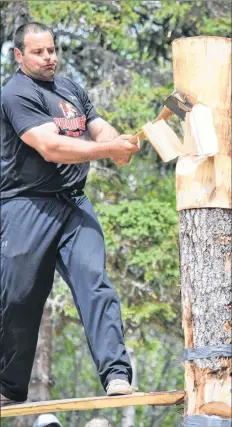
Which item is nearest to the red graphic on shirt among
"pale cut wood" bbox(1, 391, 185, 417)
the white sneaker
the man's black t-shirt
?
the man's black t-shirt

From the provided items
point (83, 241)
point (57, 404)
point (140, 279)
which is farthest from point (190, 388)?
point (140, 279)

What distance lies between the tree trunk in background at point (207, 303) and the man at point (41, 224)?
0.52 metres

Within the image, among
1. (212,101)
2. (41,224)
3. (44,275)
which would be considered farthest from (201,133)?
(44,275)

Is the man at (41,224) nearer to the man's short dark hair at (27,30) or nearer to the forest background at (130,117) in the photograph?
the man's short dark hair at (27,30)

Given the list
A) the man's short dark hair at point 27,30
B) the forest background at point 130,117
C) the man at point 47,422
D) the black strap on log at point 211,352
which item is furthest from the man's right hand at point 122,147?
the forest background at point 130,117

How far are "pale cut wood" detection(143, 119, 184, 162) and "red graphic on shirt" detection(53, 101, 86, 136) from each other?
1.93 feet

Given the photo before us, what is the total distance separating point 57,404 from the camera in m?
5.12

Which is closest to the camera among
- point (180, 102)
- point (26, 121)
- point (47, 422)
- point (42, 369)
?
point (180, 102)

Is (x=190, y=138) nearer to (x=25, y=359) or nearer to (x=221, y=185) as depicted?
(x=221, y=185)

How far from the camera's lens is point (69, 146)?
5.41 m

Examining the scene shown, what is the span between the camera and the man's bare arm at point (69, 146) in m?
5.36

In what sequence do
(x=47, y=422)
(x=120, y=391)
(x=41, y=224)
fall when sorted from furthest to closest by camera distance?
1. (x=47, y=422)
2. (x=41, y=224)
3. (x=120, y=391)

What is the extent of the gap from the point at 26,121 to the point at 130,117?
6841mm

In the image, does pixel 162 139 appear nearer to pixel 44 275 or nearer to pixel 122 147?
pixel 122 147
